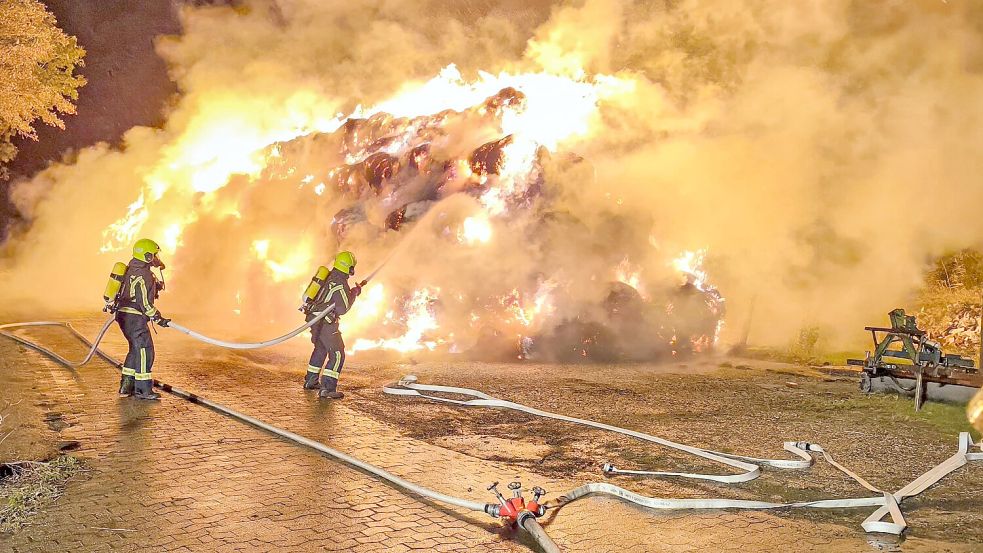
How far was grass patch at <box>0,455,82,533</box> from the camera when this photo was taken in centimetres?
449

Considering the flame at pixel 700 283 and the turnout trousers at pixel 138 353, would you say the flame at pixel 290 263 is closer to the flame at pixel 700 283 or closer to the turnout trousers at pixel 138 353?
the turnout trousers at pixel 138 353

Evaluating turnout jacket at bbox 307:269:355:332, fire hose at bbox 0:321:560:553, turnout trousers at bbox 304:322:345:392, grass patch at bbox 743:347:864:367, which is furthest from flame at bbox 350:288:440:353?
grass patch at bbox 743:347:864:367

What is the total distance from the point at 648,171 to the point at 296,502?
47.5 feet

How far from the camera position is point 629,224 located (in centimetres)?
1568

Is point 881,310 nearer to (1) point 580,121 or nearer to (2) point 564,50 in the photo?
(1) point 580,121

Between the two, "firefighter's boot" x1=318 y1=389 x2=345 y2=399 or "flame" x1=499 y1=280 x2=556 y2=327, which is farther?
"flame" x1=499 y1=280 x2=556 y2=327

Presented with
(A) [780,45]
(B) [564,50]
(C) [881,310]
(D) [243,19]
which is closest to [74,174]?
(D) [243,19]

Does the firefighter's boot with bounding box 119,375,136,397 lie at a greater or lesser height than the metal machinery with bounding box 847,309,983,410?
lesser

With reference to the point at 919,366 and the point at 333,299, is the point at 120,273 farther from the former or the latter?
the point at 919,366

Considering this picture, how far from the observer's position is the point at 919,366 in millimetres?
9141

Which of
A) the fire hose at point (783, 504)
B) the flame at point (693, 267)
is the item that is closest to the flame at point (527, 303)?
the flame at point (693, 267)

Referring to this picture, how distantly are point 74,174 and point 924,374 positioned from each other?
30.2 metres

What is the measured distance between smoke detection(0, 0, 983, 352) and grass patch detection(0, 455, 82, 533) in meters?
8.86

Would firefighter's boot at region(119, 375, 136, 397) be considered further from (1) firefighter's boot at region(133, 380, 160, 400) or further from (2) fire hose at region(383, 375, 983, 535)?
(2) fire hose at region(383, 375, 983, 535)
